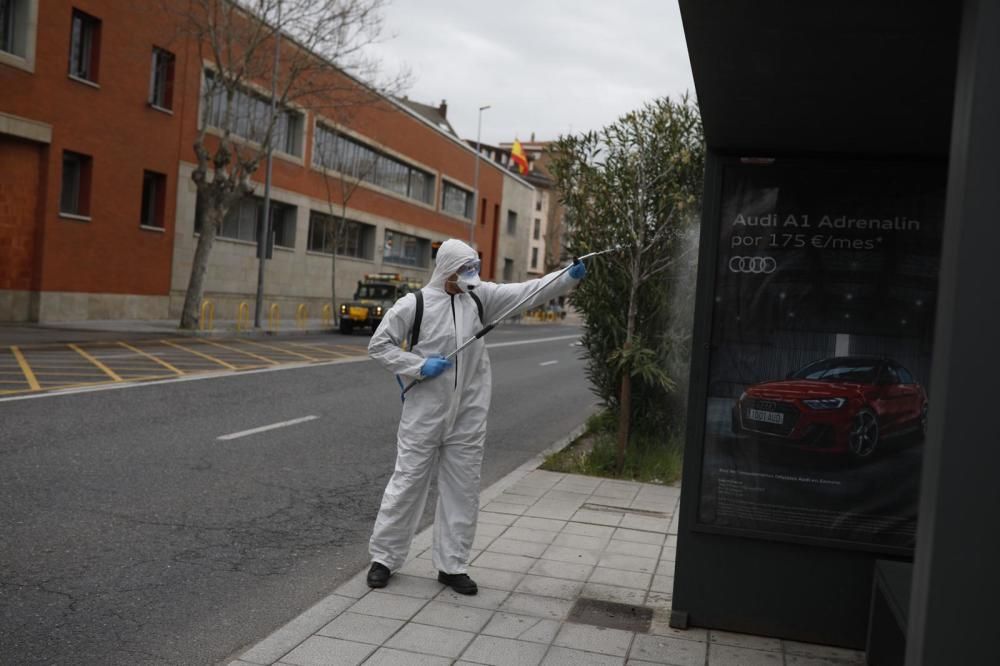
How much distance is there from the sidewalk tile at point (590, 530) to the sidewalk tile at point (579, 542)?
70mm

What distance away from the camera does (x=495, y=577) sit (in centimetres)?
559

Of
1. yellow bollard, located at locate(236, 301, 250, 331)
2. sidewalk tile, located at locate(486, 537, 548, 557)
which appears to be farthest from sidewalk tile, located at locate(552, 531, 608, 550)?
yellow bollard, located at locate(236, 301, 250, 331)

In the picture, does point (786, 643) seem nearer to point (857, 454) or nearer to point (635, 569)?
point (857, 454)

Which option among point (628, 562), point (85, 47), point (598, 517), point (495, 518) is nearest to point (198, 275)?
point (85, 47)

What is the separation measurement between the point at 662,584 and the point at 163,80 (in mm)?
27969

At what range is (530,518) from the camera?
7195 millimetres

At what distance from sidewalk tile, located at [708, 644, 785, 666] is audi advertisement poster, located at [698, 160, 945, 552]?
55cm

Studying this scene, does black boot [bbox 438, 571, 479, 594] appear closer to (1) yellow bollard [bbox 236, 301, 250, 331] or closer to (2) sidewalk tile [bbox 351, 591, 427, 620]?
(2) sidewalk tile [bbox 351, 591, 427, 620]

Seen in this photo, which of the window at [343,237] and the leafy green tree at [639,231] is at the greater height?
the window at [343,237]

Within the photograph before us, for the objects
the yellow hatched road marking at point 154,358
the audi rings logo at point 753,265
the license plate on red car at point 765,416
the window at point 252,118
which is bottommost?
the yellow hatched road marking at point 154,358

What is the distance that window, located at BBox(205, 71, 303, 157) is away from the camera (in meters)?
29.2

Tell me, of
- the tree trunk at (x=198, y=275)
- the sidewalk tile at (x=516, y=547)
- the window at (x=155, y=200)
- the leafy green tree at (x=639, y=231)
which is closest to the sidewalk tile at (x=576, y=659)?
the sidewalk tile at (x=516, y=547)

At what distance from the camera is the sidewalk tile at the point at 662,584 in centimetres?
552

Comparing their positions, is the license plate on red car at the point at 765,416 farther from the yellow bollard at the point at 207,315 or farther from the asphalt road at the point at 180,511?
the yellow bollard at the point at 207,315
